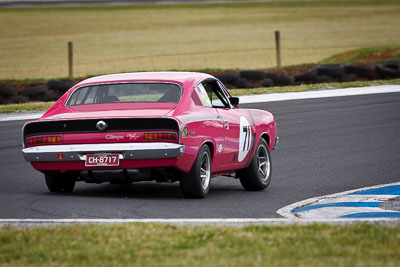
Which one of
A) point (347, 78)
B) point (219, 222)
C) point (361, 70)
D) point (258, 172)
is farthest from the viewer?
point (361, 70)

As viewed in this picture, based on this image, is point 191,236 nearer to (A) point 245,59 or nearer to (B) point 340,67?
(B) point 340,67

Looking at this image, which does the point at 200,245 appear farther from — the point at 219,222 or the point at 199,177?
the point at 199,177

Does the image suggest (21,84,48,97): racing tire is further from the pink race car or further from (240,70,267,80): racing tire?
the pink race car

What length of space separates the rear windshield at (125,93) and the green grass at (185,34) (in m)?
23.2

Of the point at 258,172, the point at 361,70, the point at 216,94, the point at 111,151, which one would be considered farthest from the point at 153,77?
the point at 361,70

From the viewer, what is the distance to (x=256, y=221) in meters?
7.43

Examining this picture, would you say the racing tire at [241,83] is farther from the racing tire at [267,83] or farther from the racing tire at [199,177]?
the racing tire at [199,177]

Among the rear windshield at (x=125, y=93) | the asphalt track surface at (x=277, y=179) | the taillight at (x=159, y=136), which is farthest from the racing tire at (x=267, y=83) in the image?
the taillight at (x=159, y=136)

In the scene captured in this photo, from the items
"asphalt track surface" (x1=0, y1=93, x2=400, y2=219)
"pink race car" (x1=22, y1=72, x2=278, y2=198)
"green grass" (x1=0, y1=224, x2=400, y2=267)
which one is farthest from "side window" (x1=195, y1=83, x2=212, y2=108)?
"green grass" (x1=0, y1=224, x2=400, y2=267)

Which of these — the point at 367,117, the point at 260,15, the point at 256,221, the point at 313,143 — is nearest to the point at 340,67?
the point at 367,117

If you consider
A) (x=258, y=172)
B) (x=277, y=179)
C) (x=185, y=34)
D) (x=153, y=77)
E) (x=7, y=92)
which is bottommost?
(x=277, y=179)

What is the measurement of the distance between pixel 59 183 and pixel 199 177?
166cm

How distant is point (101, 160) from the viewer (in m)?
9.25

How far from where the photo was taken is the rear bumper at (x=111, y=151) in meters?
9.11
